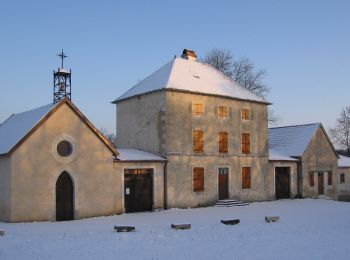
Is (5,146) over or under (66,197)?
over

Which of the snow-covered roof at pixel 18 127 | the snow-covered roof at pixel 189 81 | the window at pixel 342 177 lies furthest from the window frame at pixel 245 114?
the window at pixel 342 177

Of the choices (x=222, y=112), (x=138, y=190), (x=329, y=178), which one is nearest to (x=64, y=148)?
(x=138, y=190)

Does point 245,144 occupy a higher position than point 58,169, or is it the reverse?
point 245,144

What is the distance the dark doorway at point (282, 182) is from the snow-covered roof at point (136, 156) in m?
10.9

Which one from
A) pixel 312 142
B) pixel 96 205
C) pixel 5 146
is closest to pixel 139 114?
pixel 96 205

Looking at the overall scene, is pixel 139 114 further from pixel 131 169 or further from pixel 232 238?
pixel 232 238

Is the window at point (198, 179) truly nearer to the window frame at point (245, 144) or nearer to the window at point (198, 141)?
the window at point (198, 141)

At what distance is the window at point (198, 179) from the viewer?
92.7 ft

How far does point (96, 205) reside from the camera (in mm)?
22969

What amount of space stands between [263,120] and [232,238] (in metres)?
17.4

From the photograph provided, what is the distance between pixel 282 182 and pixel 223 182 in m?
6.30

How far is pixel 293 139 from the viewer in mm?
36906

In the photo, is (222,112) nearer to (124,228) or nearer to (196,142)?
(196,142)

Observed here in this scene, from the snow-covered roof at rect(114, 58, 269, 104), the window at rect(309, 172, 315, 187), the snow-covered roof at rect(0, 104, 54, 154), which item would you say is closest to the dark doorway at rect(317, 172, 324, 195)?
the window at rect(309, 172, 315, 187)
